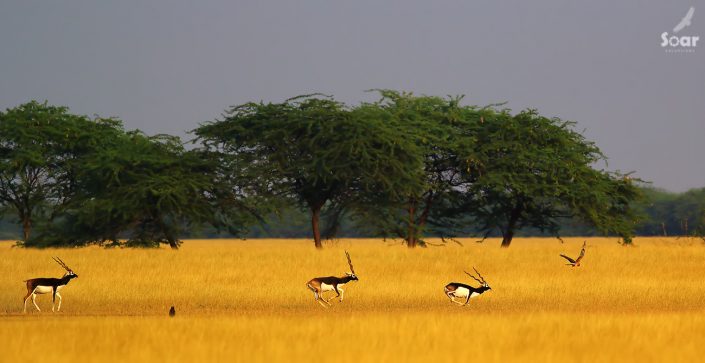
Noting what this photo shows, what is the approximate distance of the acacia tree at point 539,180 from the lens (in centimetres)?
6038

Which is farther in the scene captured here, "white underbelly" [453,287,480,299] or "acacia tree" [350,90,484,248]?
"acacia tree" [350,90,484,248]

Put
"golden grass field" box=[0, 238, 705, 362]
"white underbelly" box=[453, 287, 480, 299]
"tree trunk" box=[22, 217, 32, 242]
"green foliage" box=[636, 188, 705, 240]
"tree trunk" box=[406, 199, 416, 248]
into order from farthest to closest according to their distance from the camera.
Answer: "green foliage" box=[636, 188, 705, 240] < "tree trunk" box=[22, 217, 32, 242] < "tree trunk" box=[406, 199, 416, 248] < "white underbelly" box=[453, 287, 480, 299] < "golden grass field" box=[0, 238, 705, 362]

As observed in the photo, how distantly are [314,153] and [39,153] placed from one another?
15.7m

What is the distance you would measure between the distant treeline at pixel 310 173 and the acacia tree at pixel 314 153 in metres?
0.08

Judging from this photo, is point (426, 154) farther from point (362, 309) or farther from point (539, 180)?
point (362, 309)

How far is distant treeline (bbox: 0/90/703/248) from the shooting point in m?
56.2

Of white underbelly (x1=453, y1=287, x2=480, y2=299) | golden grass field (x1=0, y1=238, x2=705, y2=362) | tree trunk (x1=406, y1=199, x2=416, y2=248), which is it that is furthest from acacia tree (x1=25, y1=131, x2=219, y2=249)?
white underbelly (x1=453, y1=287, x2=480, y2=299)

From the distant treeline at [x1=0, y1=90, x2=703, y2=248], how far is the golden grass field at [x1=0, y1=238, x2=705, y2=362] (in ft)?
33.2

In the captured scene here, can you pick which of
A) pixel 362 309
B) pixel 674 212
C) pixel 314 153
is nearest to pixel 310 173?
pixel 314 153

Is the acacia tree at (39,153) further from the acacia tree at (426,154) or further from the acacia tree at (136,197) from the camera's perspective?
the acacia tree at (426,154)

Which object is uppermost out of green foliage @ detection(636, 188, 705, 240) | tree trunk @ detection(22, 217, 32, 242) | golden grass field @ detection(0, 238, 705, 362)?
green foliage @ detection(636, 188, 705, 240)

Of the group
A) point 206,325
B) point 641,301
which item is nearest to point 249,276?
point 641,301

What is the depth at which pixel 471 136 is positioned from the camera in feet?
203

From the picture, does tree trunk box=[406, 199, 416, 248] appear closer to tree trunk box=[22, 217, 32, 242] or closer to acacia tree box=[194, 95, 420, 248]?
acacia tree box=[194, 95, 420, 248]
